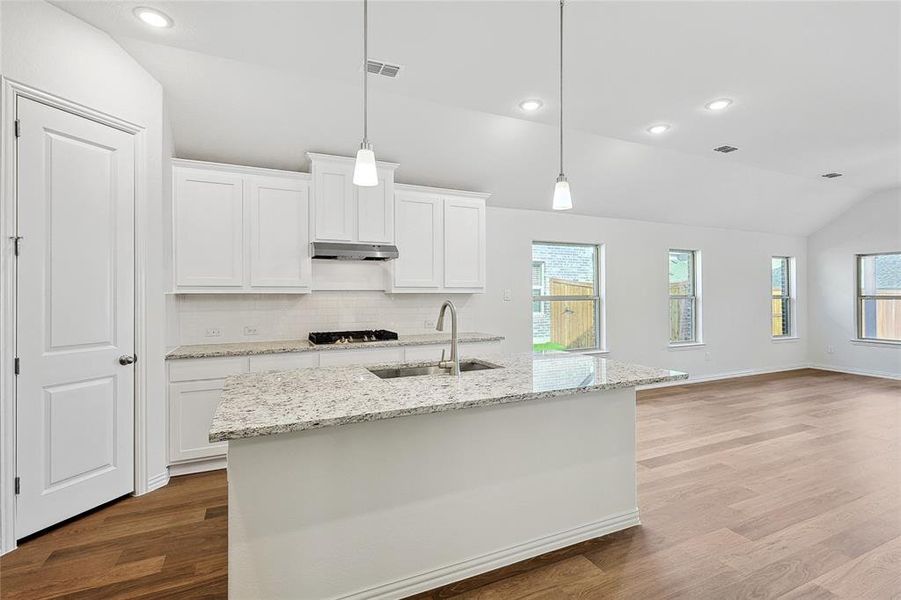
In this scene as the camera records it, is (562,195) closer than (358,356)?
Yes

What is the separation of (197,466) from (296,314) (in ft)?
4.92

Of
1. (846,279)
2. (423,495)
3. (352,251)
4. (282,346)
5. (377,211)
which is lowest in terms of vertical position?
(423,495)

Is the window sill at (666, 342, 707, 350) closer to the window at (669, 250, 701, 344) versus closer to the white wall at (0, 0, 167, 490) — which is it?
the window at (669, 250, 701, 344)

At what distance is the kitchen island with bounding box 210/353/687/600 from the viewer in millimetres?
1706

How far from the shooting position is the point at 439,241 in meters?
4.61

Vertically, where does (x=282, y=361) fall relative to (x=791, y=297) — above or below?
below

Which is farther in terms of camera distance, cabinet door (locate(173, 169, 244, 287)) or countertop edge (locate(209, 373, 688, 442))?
cabinet door (locate(173, 169, 244, 287))

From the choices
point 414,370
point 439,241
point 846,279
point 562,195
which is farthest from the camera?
point 846,279

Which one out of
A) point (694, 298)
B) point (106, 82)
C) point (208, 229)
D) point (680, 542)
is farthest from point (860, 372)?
point (106, 82)

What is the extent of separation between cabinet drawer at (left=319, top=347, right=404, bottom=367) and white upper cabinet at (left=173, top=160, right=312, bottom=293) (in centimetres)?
69

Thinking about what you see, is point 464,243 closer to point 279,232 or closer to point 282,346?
point 279,232

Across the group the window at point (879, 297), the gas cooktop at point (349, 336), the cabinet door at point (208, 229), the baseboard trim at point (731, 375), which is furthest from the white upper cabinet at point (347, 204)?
the window at point (879, 297)

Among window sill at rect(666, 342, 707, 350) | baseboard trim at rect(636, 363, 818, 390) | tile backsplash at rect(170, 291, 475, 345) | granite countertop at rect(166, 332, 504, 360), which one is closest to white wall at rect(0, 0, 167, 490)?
granite countertop at rect(166, 332, 504, 360)

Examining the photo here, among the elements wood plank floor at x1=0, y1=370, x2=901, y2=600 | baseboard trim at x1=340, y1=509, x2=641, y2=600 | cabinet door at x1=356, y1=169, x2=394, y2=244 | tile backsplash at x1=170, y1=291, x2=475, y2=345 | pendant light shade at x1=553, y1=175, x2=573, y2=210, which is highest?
cabinet door at x1=356, y1=169, x2=394, y2=244
